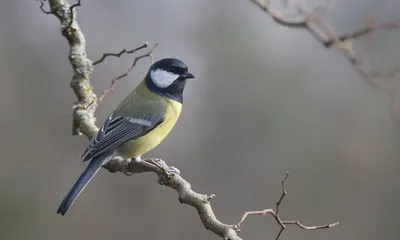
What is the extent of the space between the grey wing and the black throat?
0.15 m

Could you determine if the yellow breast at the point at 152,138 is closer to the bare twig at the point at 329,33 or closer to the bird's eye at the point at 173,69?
the bird's eye at the point at 173,69

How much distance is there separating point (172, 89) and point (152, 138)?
0.89ft

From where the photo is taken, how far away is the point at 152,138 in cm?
272

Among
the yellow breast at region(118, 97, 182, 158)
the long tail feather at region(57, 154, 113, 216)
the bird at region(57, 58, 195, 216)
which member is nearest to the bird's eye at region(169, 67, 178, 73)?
the bird at region(57, 58, 195, 216)

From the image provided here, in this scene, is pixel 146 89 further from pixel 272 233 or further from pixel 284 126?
pixel 284 126

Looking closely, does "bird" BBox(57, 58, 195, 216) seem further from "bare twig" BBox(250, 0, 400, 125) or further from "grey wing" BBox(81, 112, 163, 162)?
"bare twig" BBox(250, 0, 400, 125)

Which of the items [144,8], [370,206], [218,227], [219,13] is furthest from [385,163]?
[218,227]

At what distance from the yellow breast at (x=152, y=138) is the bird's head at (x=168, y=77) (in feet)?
0.17

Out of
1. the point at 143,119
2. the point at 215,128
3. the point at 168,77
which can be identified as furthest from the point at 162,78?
the point at 215,128

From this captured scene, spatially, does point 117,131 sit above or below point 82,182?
above

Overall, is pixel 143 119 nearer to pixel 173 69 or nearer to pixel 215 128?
pixel 173 69

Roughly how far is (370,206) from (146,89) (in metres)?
3.78

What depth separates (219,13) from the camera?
761cm

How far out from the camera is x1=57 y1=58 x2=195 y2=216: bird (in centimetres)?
250
